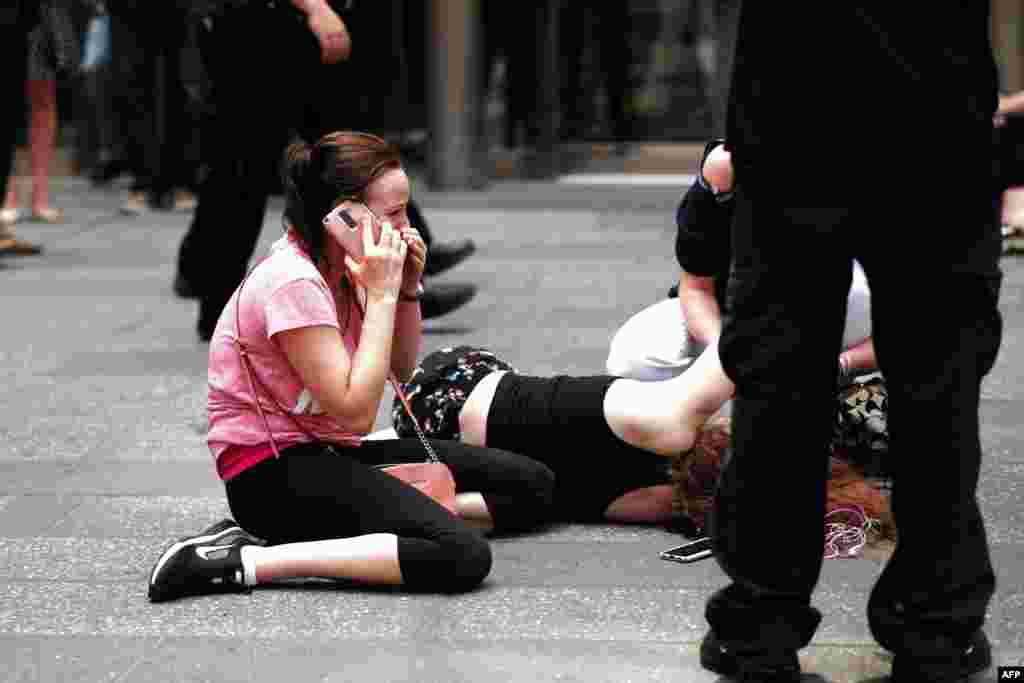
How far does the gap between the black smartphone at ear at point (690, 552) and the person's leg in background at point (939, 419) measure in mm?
989

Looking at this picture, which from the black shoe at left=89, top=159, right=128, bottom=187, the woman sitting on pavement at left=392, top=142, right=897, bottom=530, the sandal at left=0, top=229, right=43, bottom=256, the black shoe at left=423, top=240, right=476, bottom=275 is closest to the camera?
the woman sitting on pavement at left=392, top=142, right=897, bottom=530

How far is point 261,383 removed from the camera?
4105mm

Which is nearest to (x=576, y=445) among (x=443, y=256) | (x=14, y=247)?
(x=443, y=256)

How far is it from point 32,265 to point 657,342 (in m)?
4.95

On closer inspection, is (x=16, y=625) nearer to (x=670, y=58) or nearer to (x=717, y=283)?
(x=717, y=283)

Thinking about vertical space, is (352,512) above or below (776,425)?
below

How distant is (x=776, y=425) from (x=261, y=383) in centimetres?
132

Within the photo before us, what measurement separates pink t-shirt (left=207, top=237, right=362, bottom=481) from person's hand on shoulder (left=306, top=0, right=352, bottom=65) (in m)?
2.49

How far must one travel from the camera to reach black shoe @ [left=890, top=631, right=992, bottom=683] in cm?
318

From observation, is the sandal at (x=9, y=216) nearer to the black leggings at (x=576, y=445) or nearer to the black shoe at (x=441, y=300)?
the black shoe at (x=441, y=300)

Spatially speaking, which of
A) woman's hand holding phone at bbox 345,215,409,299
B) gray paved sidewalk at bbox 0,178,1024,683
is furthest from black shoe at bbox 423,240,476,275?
woman's hand holding phone at bbox 345,215,409,299

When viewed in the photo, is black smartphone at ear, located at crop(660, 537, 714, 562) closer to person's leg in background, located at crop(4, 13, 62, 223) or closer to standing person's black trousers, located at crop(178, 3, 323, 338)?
standing person's black trousers, located at crop(178, 3, 323, 338)

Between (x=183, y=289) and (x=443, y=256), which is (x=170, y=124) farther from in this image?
(x=443, y=256)

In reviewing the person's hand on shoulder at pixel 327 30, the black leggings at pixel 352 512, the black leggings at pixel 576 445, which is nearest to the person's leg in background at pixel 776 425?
the black leggings at pixel 352 512
